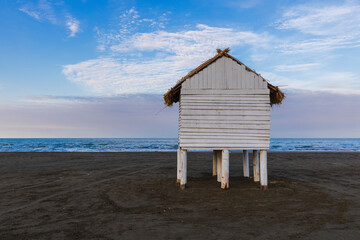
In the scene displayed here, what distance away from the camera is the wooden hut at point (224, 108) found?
38.2 ft

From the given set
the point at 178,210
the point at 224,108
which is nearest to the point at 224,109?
the point at 224,108

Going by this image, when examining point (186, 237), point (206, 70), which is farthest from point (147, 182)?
point (186, 237)

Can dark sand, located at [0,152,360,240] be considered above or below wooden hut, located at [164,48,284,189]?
below

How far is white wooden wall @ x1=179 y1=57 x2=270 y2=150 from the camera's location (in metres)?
11.6

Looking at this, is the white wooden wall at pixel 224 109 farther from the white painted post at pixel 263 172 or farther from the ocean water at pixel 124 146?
the ocean water at pixel 124 146

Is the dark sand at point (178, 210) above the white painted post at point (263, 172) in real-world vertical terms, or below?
below

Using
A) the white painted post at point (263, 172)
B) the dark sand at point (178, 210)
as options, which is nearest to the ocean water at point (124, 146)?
the dark sand at point (178, 210)

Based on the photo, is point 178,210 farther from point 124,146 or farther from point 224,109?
point 124,146

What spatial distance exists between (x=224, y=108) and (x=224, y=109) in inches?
1.7

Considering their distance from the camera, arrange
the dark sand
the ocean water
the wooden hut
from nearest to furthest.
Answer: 1. the dark sand
2. the wooden hut
3. the ocean water

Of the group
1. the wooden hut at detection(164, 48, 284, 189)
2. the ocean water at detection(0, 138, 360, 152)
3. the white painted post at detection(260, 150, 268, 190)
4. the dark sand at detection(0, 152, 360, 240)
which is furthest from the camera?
the ocean water at detection(0, 138, 360, 152)

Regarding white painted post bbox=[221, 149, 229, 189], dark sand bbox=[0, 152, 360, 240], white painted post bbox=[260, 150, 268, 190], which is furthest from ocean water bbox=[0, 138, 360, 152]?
white painted post bbox=[260, 150, 268, 190]

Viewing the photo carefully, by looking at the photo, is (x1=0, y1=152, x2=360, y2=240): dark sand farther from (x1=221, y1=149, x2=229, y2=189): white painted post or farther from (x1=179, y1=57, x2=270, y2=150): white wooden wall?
(x1=179, y1=57, x2=270, y2=150): white wooden wall

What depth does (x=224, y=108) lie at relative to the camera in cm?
1177
